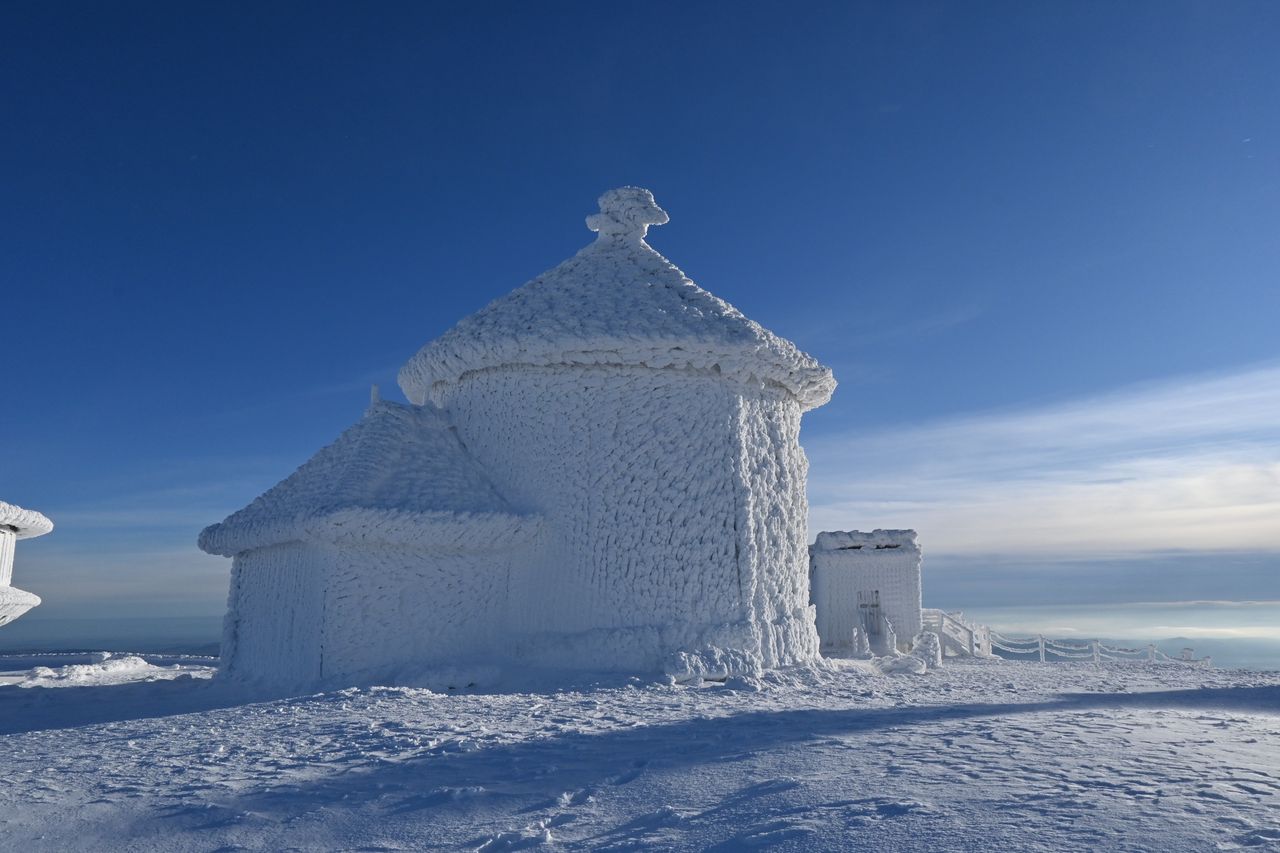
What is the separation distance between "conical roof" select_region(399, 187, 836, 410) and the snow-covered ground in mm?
4960

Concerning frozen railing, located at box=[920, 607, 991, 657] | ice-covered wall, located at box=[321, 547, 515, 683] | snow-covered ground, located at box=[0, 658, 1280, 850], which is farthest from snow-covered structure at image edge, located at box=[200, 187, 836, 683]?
frozen railing, located at box=[920, 607, 991, 657]

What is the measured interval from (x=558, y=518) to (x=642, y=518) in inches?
47.2

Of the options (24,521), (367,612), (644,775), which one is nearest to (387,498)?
(367,612)

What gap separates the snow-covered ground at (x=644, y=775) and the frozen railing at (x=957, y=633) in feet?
32.6

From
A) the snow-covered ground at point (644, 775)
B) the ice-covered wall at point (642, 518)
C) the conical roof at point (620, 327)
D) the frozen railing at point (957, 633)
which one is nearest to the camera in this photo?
the snow-covered ground at point (644, 775)

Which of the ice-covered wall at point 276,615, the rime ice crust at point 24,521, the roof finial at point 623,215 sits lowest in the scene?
the ice-covered wall at point 276,615

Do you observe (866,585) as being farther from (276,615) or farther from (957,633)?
(276,615)

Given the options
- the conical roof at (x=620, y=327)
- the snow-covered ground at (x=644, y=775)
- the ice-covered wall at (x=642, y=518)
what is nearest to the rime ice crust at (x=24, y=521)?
the snow-covered ground at (x=644, y=775)

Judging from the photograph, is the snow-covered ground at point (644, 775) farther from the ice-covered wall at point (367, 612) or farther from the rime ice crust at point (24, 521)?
the rime ice crust at point (24, 521)

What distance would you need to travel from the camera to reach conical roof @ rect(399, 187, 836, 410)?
1285cm

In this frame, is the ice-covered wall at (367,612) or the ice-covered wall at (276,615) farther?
the ice-covered wall at (276,615)

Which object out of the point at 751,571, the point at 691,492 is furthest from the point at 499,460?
the point at 751,571

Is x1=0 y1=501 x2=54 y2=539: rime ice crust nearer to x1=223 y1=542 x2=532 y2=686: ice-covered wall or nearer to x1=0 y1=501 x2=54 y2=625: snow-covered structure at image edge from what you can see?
x1=0 y1=501 x2=54 y2=625: snow-covered structure at image edge

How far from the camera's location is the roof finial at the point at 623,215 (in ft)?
50.0
